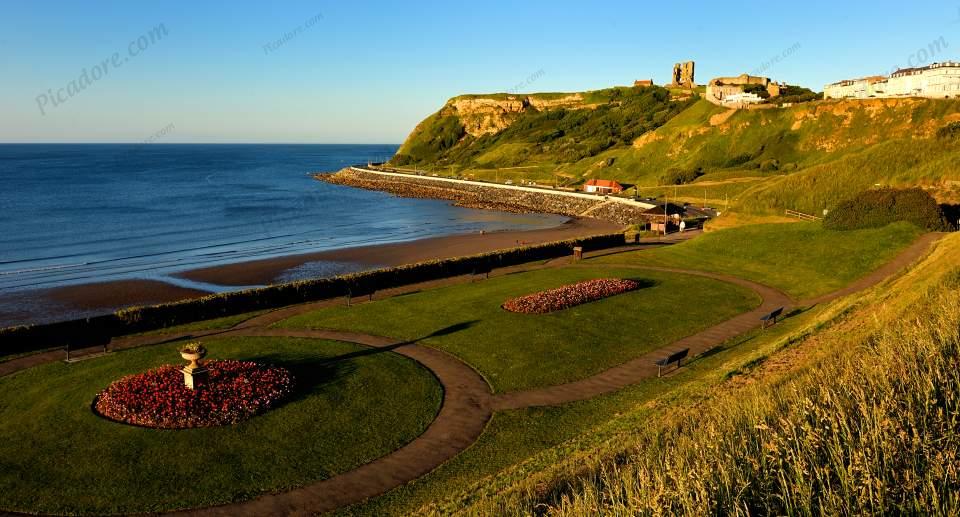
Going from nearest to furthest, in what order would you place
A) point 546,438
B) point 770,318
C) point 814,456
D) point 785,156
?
1. point 814,456
2. point 546,438
3. point 770,318
4. point 785,156

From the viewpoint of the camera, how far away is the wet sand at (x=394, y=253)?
6203 centimetres

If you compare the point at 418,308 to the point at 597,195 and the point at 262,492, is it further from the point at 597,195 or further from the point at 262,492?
the point at 597,195

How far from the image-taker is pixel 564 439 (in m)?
22.1

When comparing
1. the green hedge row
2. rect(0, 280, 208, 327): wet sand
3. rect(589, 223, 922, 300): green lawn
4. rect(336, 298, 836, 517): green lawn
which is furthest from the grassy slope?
rect(0, 280, 208, 327): wet sand

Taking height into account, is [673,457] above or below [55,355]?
above

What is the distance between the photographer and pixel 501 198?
13625 cm

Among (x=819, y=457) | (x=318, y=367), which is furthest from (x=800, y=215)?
(x=819, y=457)

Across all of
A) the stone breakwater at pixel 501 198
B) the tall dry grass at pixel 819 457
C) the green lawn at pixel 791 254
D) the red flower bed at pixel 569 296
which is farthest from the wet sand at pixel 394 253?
the tall dry grass at pixel 819 457

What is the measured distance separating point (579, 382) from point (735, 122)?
12445 cm

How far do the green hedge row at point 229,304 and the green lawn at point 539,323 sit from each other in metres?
3.87

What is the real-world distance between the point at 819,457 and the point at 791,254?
47794 millimetres

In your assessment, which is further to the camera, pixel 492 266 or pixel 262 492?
pixel 492 266

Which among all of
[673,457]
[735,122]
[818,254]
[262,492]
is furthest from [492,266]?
[735,122]

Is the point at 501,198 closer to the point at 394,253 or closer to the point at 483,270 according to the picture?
the point at 394,253
